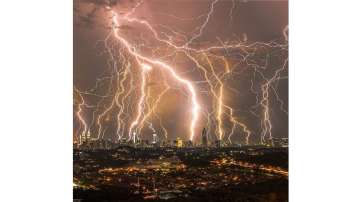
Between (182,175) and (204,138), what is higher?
(204,138)

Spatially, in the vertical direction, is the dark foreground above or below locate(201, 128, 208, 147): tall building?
below

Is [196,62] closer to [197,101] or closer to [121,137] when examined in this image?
[197,101]

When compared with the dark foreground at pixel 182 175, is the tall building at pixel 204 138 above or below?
above
